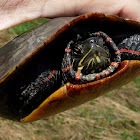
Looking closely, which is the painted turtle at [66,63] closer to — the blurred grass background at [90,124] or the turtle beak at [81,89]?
the turtle beak at [81,89]

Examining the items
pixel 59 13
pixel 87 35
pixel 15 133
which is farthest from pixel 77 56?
pixel 15 133

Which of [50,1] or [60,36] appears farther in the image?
[50,1]

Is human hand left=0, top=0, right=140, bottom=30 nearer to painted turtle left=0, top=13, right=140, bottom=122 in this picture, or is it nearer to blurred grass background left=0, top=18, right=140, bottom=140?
painted turtle left=0, top=13, right=140, bottom=122

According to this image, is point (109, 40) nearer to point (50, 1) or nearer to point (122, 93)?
point (50, 1)

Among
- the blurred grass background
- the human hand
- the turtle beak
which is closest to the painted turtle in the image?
the turtle beak

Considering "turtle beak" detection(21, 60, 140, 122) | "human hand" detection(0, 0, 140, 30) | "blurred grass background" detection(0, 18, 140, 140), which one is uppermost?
"human hand" detection(0, 0, 140, 30)

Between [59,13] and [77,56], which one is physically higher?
[59,13]

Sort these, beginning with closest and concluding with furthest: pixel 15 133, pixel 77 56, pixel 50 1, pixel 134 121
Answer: pixel 77 56, pixel 50 1, pixel 15 133, pixel 134 121

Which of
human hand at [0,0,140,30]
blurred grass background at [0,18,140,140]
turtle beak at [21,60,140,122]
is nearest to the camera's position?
turtle beak at [21,60,140,122]
